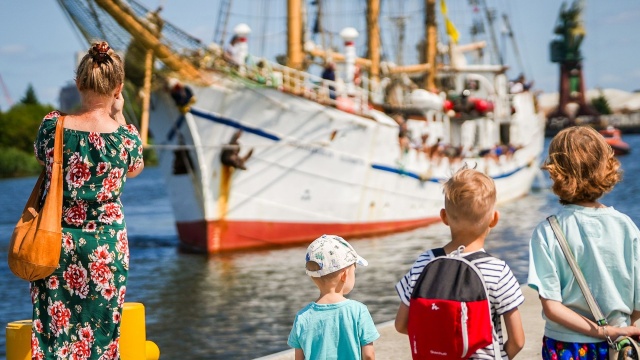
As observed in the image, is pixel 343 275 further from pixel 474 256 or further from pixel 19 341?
pixel 19 341

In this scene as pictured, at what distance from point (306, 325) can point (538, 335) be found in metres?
2.76

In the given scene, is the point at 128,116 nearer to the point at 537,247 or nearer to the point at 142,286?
the point at 142,286

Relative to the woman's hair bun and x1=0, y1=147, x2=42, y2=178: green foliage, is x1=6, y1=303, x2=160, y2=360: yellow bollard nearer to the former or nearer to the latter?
the woman's hair bun

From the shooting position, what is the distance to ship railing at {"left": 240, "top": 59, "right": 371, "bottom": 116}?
819 inches

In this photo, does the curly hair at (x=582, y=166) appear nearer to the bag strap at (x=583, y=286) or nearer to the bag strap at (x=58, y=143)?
the bag strap at (x=583, y=286)

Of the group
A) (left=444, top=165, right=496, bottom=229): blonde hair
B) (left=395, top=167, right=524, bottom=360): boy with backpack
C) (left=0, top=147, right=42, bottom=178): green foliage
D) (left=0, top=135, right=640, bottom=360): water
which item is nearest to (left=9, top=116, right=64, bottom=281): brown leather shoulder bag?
(left=395, top=167, right=524, bottom=360): boy with backpack

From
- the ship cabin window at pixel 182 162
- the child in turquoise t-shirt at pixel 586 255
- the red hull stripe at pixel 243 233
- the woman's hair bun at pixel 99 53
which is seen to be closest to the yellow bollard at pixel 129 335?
the woman's hair bun at pixel 99 53

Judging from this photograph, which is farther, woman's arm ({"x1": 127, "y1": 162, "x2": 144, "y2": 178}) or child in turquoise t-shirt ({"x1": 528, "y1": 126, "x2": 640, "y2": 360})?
woman's arm ({"x1": 127, "y1": 162, "x2": 144, "y2": 178})

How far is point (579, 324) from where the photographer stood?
145 inches

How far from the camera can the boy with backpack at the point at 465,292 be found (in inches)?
141

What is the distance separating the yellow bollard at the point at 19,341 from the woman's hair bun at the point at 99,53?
1379 mm

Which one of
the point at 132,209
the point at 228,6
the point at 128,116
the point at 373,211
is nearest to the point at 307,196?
the point at 373,211

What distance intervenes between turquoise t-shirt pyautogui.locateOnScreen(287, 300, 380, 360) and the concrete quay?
2.06 metres

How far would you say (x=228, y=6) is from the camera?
24.4 m
